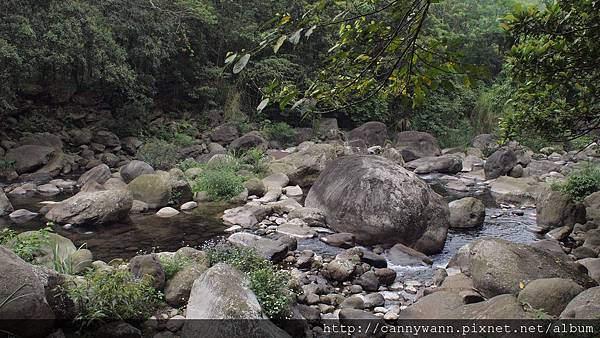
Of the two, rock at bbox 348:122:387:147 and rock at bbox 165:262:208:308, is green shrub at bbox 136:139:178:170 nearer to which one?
rock at bbox 348:122:387:147

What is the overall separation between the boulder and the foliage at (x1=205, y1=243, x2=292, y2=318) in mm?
6820

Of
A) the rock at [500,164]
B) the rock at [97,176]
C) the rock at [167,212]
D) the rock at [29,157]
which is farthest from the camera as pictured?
the rock at [500,164]

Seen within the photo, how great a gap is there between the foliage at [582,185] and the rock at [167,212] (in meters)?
8.99

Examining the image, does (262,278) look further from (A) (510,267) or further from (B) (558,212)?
(B) (558,212)

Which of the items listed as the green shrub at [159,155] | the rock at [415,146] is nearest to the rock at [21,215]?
the green shrub at [159,155]

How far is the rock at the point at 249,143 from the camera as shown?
18031 mm

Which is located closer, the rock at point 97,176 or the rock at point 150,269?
the rock at point 150,269

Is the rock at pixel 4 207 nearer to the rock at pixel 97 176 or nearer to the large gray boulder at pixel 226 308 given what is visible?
the rock at pixel 97 176

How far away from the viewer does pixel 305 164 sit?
14180 mm

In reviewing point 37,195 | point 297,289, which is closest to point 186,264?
point 297,289

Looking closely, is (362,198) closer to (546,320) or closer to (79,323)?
(546,320)

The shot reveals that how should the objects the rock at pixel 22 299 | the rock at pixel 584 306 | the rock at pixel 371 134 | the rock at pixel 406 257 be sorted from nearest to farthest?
1. the rock at pixel 22 299
2. the rock at pixel 584 306
3. the rock at pixel 406 257
4. the rock at pixel 371 134

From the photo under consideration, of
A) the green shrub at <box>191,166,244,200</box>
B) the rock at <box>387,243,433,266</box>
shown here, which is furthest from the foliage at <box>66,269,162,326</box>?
the green shrub at <box>191,166,244,200</box>

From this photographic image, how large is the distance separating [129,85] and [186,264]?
42.6ft
